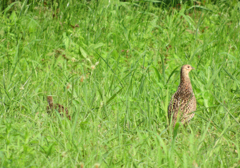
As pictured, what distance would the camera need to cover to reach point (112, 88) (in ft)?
16.0

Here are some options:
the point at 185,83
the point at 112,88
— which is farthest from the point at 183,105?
the point at 112,88

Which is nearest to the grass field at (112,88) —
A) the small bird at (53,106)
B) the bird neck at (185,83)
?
the small bird at (53,106)

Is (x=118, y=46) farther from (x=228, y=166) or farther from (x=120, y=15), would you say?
(x=228, y=166)

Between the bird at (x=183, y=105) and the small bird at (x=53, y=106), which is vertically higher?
the bird at (x=183, y=105)

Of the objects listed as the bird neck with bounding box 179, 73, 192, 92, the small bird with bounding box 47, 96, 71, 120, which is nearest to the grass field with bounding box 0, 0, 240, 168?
the small bird with bounding box 47, 96, 71, 120

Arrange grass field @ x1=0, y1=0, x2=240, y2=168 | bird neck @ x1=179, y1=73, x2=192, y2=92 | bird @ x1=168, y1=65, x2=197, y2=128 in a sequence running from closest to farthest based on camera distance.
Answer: grass field @ x1=0, y1=0, x2=240, y2=168 < bird @ x1=168, y1=65, x2=197, y2=128 < bird neck @ x1=179, y1=73, x2=192, y2=92

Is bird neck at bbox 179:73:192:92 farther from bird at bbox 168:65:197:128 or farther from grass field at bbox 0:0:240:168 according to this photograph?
grass field at bbox 0:0:240:168

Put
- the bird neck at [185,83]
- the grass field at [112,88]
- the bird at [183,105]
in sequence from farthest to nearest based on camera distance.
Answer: the bird neck at [185,83], the bird at [183,105], the grass field at [112,88]

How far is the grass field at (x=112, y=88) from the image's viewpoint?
10.9 feet

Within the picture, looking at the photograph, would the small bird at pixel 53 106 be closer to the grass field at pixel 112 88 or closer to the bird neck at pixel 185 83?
the grass field at pixel 112 88

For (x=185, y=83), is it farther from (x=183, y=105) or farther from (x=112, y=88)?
(x=112, y=88)

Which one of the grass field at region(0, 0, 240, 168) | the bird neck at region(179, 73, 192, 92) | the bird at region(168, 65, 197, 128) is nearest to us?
the grass field at region(0, 0, 240, 168)

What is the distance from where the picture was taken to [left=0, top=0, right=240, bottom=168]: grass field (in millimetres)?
3330

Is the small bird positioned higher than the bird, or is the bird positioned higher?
the bird
